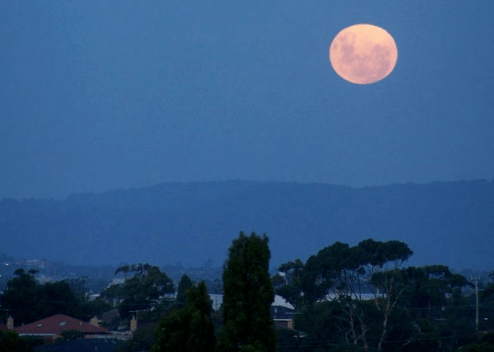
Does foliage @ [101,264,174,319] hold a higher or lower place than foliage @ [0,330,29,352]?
higher

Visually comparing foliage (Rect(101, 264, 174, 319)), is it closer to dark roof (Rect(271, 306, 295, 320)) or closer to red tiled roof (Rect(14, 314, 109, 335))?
red tiled roof (Rect(14, 314, 109, 335))

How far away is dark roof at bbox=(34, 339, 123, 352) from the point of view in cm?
4100

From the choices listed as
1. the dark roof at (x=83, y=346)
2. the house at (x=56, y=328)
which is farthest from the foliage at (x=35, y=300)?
the dark roof at (x=83, y=346)

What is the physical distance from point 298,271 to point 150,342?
85.8ft

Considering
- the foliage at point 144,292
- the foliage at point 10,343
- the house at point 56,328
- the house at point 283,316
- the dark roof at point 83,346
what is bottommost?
the dark roof at point 83,346

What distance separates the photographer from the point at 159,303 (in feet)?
184

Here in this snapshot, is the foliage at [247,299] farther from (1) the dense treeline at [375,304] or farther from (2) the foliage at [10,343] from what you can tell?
(1) the dense treeline at [375,304]

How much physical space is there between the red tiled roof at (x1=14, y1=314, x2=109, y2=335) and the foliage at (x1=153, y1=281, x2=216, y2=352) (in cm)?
2879

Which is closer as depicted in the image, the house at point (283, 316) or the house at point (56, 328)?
the house at point (56, 328)

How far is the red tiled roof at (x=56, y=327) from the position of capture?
49062mm

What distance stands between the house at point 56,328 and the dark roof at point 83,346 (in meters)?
3.81

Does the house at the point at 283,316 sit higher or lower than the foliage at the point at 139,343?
higher

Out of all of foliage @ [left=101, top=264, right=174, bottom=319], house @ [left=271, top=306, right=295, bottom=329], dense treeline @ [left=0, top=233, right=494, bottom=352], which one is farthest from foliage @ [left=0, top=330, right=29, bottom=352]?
foliage @ [left=101, top=264, right=174, bottom=319]

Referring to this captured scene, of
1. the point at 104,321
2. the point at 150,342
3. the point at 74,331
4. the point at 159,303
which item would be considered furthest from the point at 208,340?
the point at 104,321
